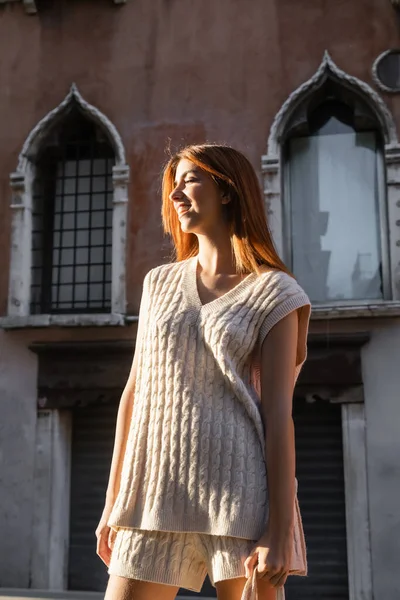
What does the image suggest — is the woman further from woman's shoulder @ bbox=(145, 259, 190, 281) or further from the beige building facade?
the beige building facade

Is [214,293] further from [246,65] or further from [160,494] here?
[246,65]

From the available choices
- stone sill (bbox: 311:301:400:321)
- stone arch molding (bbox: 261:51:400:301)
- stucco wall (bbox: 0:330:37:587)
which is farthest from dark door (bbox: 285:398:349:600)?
stucco wall (bbox: 0:330:37:587)

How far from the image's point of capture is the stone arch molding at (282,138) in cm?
891

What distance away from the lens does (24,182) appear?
9.76 m

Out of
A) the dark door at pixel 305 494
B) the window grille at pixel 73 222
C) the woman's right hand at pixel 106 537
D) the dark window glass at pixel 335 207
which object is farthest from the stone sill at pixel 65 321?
the woman's right hand at pixel 106 537

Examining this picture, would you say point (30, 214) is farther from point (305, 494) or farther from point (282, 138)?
point (305, 494)

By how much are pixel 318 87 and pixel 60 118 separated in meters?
2.98

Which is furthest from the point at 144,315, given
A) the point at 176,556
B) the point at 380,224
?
the point at 380,224

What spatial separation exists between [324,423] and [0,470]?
3.56m

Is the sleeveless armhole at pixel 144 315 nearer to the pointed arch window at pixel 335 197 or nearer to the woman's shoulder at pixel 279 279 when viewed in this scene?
the woman's shoulder at pixel 279 279

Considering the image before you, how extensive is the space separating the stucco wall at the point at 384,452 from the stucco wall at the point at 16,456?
142 inches

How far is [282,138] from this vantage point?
368 inches

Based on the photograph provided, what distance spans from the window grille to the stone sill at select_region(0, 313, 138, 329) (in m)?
0.51

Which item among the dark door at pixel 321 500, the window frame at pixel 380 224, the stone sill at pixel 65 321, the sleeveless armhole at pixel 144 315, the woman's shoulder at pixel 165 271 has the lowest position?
the dark door at pixel 321 500
